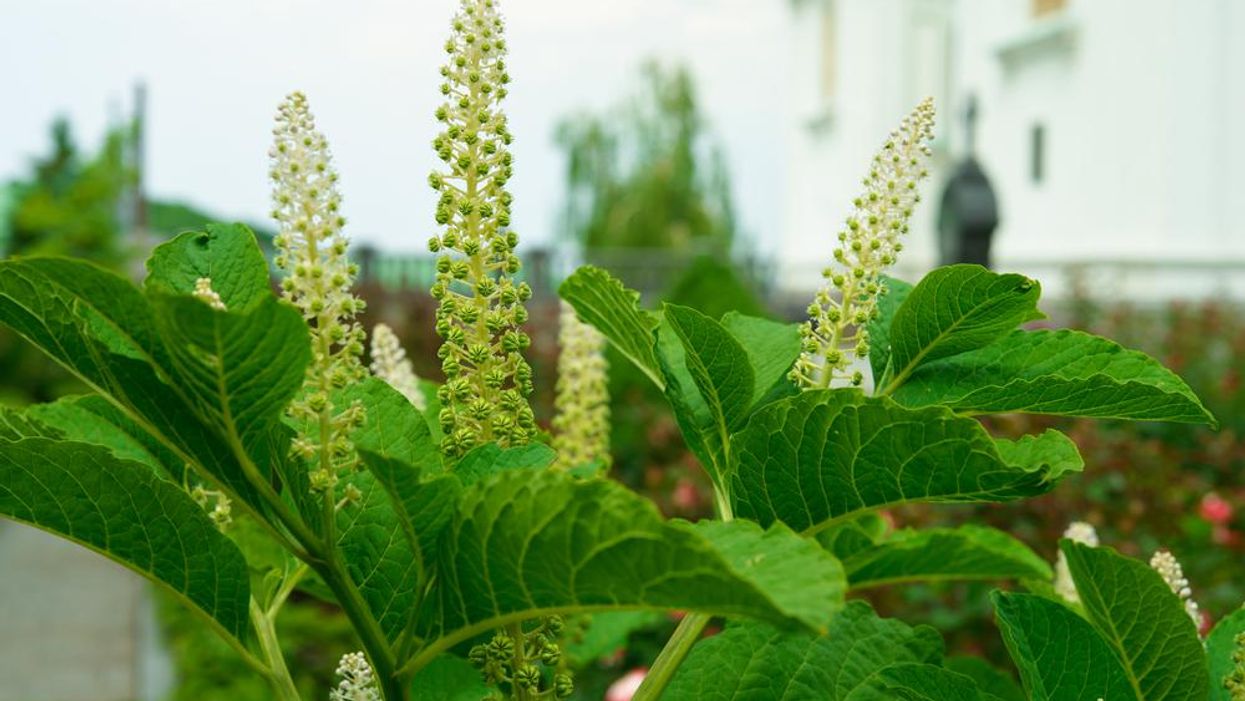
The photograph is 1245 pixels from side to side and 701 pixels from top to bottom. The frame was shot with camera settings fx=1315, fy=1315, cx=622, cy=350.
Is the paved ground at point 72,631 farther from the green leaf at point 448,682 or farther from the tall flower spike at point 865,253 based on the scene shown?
the tall flower spike at point 865,253

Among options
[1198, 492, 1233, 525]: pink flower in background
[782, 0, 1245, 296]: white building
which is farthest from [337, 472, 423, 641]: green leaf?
[782, 0, 1245, 296]: white building

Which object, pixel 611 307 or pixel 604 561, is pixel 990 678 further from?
pixel 604 561

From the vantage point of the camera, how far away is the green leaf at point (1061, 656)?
0.85 metres

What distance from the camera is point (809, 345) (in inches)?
34.6

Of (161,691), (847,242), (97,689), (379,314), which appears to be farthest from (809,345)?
(379,314)

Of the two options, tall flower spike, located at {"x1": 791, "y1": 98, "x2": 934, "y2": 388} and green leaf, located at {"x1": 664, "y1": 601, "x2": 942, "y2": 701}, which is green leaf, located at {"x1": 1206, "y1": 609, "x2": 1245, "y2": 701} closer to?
green leaf, located at {"x1": 664, "y1": 601, "x2": 942, "y2": 701}

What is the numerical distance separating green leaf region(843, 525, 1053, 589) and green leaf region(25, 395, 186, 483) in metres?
0.46

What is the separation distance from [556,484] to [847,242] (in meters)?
0.35

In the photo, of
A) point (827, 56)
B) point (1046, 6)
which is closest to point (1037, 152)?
point (1046, 6)

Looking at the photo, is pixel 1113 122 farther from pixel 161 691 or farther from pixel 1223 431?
pixel 161 691

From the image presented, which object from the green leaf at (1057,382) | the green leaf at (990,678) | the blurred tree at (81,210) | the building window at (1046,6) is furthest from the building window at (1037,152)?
the green leaf at (1057,382)

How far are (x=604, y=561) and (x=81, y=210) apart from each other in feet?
46.2

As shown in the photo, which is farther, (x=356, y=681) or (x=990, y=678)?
(x=990, y=678)

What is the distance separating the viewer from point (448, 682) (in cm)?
89
